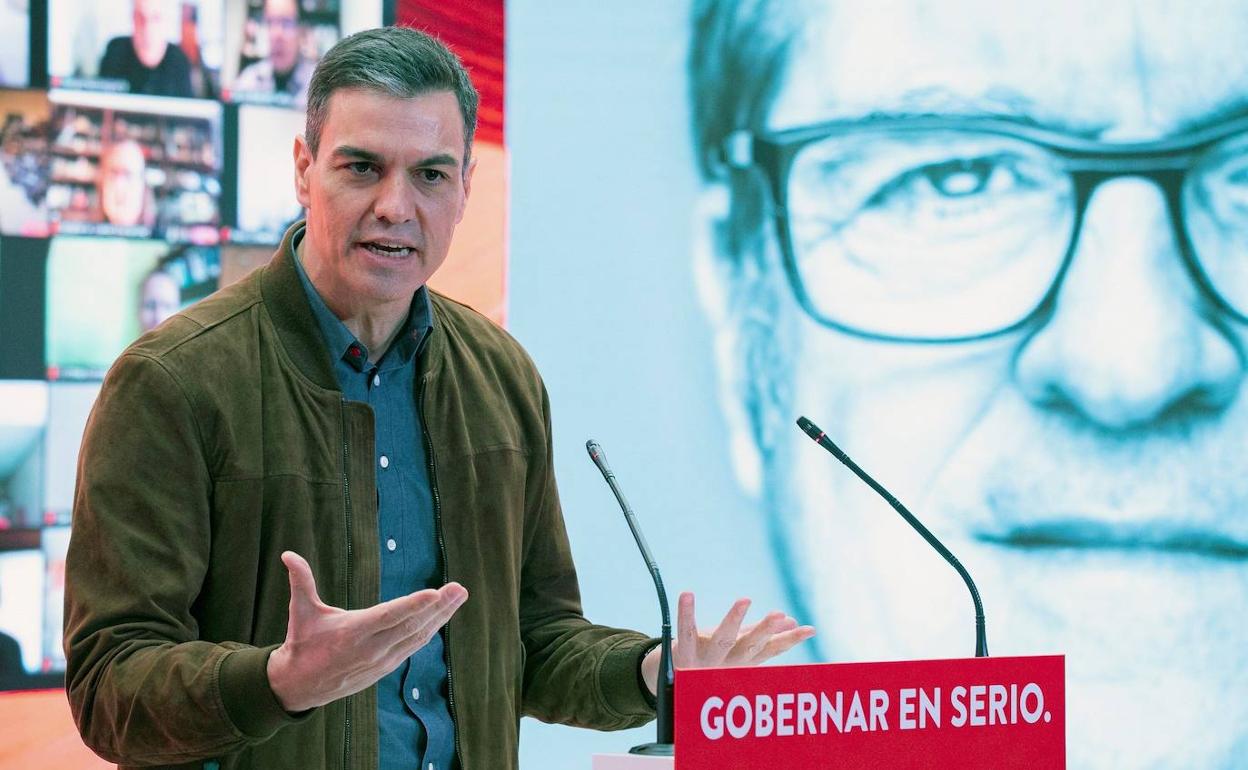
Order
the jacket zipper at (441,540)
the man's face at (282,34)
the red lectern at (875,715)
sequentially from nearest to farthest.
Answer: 1. the red lectern at (875,715)
2. the jacket zipper at (441,540)
3. the man's face at (282,34)

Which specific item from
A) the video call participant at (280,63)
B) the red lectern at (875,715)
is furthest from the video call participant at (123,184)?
the red lectern at (875,715)

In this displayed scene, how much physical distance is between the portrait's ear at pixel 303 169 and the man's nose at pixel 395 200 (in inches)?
4.4

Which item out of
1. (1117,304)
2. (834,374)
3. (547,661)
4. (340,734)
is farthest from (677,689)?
(1117,304)

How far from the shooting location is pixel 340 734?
5.02 ft

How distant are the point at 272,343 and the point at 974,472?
2.11 metres

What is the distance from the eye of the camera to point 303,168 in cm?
170

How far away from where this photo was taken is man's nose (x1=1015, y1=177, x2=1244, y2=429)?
3.40 meters

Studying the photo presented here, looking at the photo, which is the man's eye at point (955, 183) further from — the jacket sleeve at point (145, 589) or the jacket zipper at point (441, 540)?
the jacket sleeve at point (145, 589)

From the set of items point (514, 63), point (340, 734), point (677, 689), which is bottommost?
point (340, 734)

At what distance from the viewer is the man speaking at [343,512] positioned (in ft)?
4.55

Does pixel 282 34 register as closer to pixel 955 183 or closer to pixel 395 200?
pixel 395 200

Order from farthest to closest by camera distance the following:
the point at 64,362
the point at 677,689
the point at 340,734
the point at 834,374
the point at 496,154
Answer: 1. the point at 834,374
2. the point at 496,154
3. the point at 64,362
4. the point at 340,734
5. the point at 677,689

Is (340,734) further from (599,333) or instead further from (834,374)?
(834,374)

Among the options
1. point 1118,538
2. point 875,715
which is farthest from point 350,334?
point 1118,538
